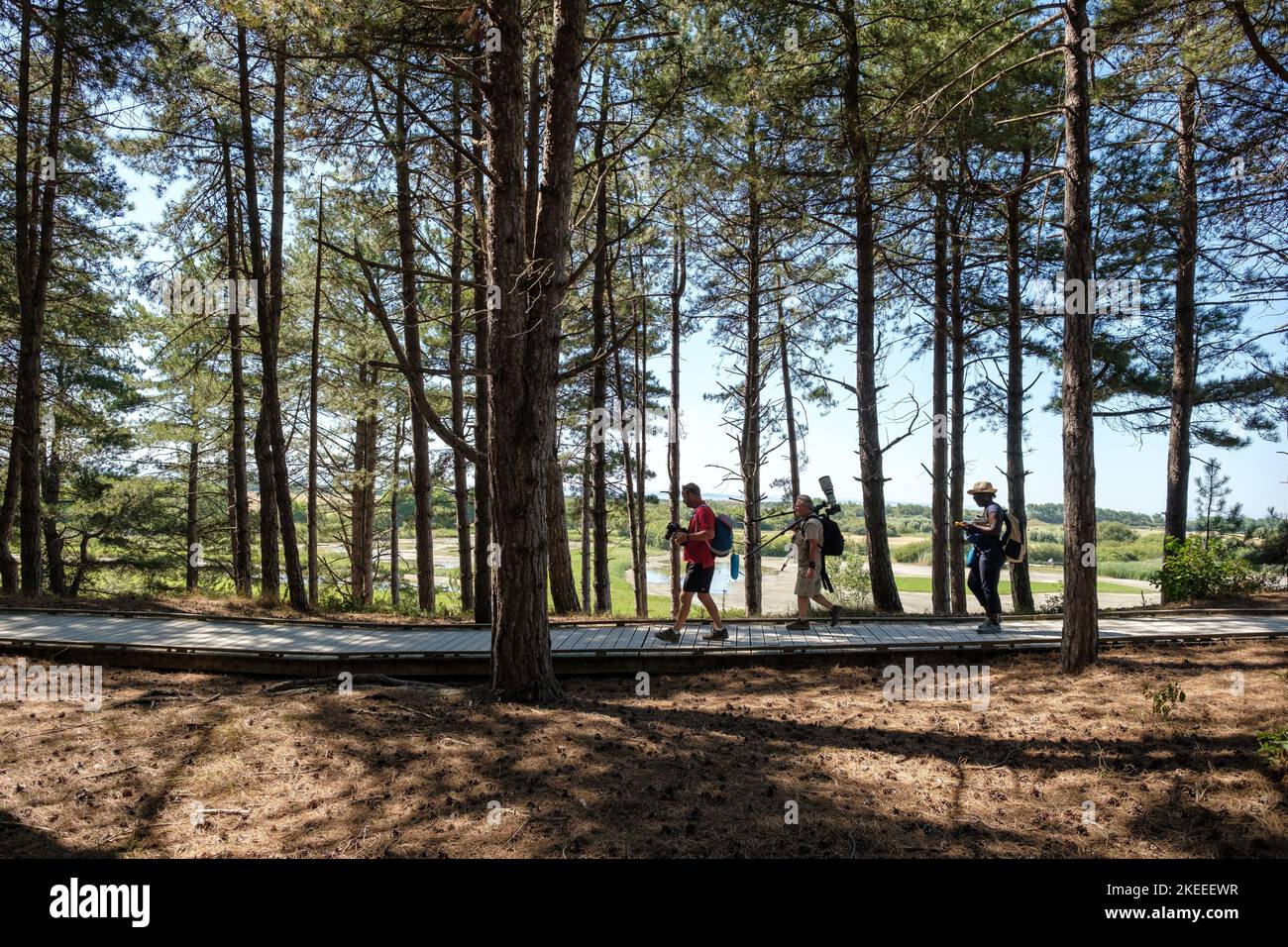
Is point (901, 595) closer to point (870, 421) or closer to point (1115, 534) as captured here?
point (1115, 534)

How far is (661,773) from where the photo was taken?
16.5 feet

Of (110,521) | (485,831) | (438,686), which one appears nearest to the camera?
(485,831)

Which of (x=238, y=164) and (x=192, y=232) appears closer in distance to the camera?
(x=238, y=164)

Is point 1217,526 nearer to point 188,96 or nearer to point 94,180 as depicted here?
point 188,96

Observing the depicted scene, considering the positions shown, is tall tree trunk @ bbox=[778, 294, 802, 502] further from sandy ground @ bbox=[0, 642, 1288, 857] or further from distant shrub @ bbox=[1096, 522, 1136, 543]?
distant shrub @ bbox=[1096, 522, 1136, 543]

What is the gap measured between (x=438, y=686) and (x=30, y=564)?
1140 cm

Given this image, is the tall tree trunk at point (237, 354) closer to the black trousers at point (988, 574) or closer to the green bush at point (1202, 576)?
the black trousers at point (988, 574)

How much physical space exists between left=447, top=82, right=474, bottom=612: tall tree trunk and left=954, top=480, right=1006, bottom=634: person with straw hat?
6460 mm

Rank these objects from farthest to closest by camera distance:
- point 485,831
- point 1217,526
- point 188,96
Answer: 1. point 1217,526
2. point 188,96
3. point 485,831

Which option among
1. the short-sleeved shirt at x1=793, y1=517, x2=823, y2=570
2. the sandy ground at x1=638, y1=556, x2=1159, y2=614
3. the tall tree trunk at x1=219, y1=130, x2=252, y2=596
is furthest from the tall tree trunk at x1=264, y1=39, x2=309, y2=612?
the sandy ground at x1=638, y1=556, x2=1159, y2=614

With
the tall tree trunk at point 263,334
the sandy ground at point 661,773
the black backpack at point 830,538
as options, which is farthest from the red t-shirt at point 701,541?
the tall tree trunk at point 263,334

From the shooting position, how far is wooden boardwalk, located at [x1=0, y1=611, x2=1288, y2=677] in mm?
8133

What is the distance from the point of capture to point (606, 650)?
27.3 ft

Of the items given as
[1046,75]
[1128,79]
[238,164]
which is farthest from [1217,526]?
[238,164]
